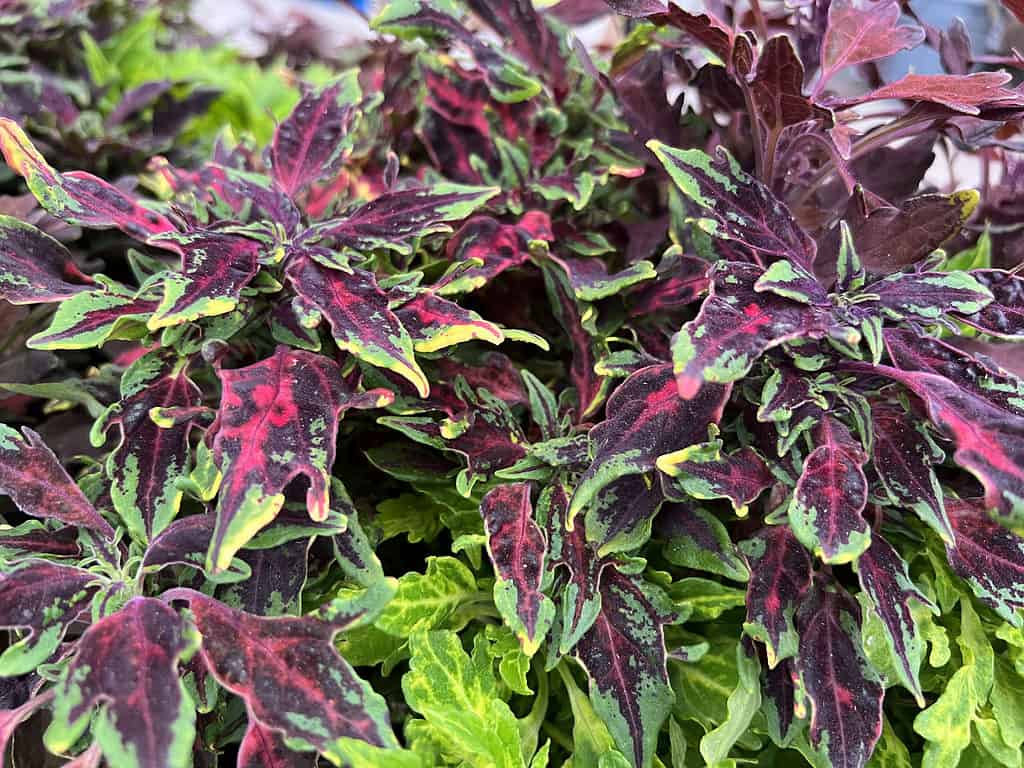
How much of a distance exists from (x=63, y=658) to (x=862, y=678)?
1.74ft

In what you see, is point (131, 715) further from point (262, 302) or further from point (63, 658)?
point (262, 302)

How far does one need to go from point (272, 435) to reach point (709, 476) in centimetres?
29

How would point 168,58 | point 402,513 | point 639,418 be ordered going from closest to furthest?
point 639,418 < point 402,513 < point 168,58

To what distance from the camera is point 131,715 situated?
520 millimetres

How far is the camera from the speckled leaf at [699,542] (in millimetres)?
684

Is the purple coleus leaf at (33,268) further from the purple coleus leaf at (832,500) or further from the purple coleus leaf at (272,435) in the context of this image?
the purple coleus leaf at (832,500)

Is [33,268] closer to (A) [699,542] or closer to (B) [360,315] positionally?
(B) [360,315]

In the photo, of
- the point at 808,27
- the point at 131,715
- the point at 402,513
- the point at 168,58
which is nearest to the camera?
the point at 131,715

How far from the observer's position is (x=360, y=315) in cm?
66

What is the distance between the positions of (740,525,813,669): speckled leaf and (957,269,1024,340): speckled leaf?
0.66ft

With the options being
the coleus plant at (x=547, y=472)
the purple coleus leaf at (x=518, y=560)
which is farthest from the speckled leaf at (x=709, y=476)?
the purple coleus leaf at (x=518, y=560)

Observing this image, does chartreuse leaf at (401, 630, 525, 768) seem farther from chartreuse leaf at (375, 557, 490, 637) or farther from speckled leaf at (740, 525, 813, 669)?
speckled leaf at (740, 525, 813, 669)

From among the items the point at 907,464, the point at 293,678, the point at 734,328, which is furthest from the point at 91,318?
the point at 907,464

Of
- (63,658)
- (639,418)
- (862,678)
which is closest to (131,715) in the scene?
(63,658)
